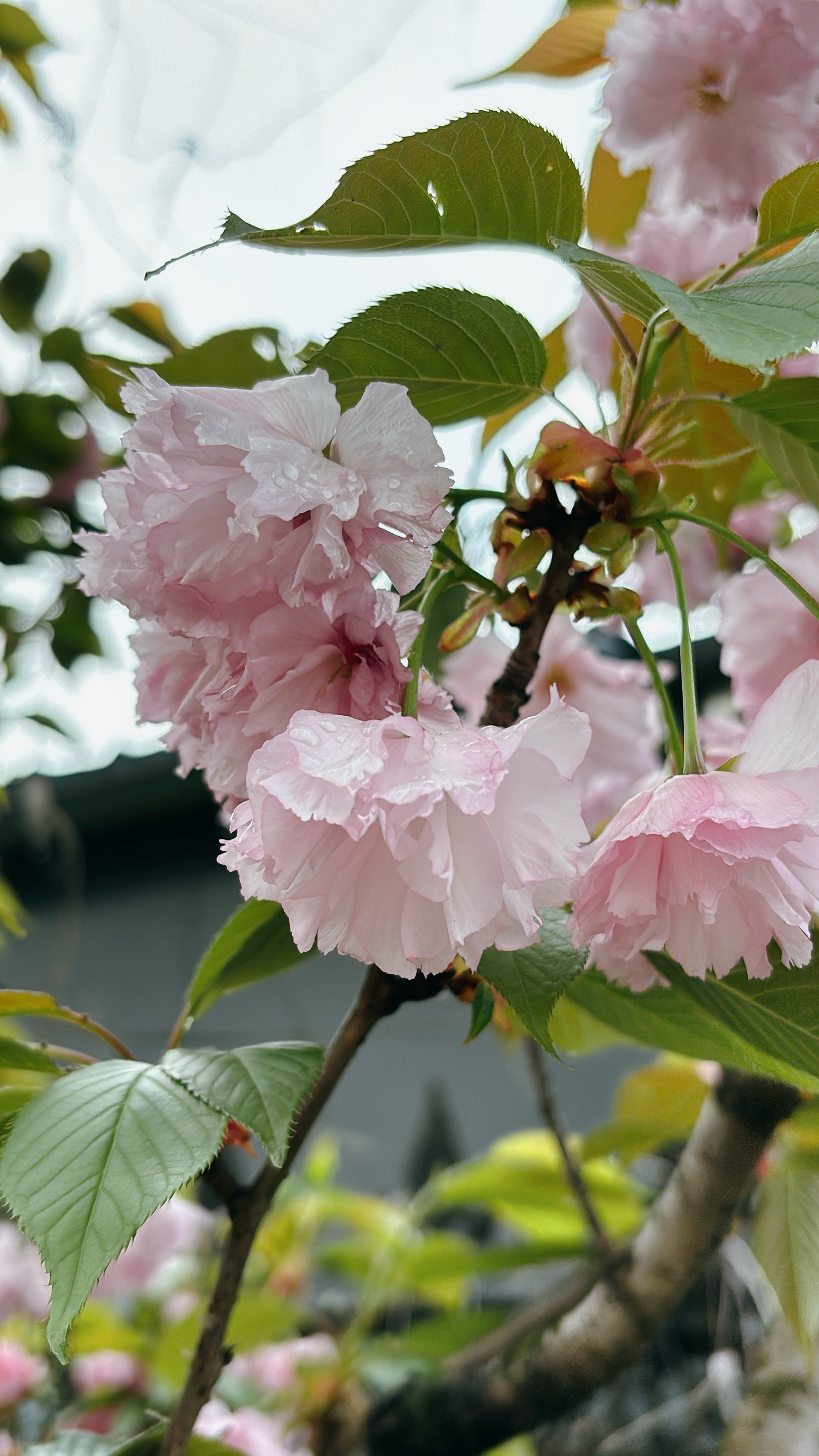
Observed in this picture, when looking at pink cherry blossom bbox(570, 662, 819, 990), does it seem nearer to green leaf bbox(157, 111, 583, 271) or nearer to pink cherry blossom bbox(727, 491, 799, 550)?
green leaf bbox(157, 111, 583, 271)

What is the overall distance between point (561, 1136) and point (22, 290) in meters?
1.27

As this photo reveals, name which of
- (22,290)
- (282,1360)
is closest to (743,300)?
(282,1360)

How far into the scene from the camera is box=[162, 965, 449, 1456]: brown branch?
1.13 feet

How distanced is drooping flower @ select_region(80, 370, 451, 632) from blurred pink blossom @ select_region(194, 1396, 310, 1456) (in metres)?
0.53

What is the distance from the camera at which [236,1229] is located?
35 centimetres

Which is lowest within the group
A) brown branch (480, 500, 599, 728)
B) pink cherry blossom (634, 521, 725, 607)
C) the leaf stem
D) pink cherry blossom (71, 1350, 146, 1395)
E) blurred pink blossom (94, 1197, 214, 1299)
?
pink cherry blossom (71, 1350, 146, 1395)

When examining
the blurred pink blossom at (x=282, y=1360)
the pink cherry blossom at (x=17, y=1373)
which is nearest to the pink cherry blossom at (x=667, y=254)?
the blurred pink blossom at (x=282, y=1360)

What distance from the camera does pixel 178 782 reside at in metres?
2.23

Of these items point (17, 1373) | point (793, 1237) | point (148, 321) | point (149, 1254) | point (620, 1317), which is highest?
point (148, 321)

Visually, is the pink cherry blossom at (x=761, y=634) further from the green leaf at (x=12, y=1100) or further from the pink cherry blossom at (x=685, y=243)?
the green leaf at (x=12, y=1100)

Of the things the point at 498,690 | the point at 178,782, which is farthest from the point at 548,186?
the point at 178,782

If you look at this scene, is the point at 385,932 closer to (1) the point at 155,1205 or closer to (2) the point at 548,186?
(1) the point at 155,1205

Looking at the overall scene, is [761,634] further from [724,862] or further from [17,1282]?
[17,1282]

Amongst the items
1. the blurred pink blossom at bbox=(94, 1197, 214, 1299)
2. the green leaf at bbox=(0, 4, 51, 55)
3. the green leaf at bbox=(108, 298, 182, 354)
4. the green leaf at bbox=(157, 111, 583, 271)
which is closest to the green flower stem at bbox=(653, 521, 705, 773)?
the green leaf at bbox=(157, 111, 583, 271)
